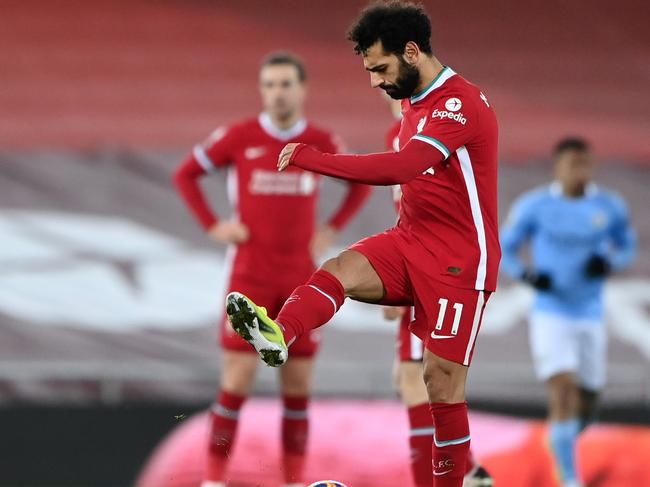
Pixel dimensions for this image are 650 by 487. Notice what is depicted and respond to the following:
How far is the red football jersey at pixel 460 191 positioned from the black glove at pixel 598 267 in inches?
142

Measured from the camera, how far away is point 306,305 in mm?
5184

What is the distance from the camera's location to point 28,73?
10.7 metres

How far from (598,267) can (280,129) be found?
248 cm

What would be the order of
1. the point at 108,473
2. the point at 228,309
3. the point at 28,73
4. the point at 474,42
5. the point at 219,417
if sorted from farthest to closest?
the point at 474,42 → the point at 28,73 → the point at 108,473 → the point at 219,417 → the point at 228,309

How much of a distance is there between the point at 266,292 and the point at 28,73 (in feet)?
13.8

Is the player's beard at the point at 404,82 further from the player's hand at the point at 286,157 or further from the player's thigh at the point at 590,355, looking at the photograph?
the player's thigh at the point at 590,355

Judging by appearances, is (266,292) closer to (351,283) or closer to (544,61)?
(351,283)

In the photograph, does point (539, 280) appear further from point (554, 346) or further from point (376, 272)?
point (376, 272)

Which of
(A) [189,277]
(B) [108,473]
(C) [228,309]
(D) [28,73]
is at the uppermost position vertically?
(D) [28,73]

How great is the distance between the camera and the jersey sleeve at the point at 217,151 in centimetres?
764

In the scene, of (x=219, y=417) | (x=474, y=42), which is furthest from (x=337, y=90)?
(x=219, y=417)

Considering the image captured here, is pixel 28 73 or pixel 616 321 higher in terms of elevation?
pixel 28 73

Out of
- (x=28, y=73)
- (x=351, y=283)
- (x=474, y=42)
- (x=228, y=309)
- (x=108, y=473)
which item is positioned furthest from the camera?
(x=474, y=42)

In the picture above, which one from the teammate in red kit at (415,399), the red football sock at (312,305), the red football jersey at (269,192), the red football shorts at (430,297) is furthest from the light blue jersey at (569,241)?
the red football sock at (312,305)
